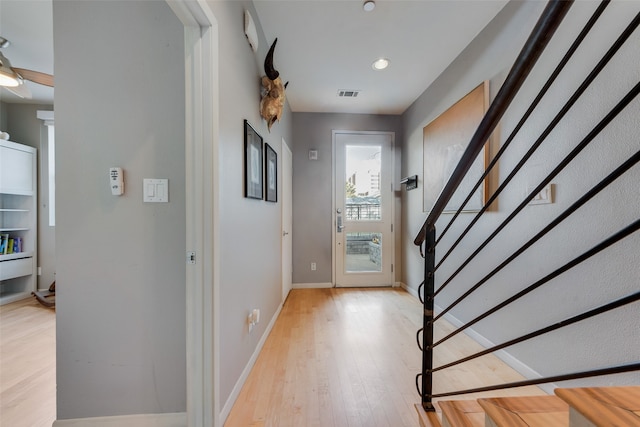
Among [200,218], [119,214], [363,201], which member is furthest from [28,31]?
[363,201]

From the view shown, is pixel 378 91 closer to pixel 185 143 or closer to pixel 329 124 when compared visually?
pixel 329 124

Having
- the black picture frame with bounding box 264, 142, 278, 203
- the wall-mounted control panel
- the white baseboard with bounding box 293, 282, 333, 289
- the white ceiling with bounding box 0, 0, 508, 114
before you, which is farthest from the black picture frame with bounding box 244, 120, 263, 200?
the white baseboard with bounding box 293, 282, 333, 289

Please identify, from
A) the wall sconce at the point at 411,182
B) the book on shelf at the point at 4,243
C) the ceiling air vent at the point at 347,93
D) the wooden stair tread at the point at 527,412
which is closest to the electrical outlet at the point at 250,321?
the wooden stair tread at the point at 527,412

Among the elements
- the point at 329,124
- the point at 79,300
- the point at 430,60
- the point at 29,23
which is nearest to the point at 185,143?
the point at 79,300

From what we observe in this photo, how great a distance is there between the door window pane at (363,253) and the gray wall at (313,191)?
1.01ft

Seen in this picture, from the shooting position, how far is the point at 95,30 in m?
1.31

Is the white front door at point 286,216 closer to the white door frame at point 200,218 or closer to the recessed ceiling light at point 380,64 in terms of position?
Answer: the recessed ceiling light at point 380,64

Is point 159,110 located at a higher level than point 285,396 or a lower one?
higher

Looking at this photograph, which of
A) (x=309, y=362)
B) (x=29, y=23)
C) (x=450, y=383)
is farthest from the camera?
(x=29, y=23)

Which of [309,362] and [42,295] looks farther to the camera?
[42,295]

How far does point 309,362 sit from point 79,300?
1.42m

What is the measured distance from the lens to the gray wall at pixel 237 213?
137cm

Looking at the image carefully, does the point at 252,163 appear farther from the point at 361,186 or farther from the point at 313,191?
the point at 361,186

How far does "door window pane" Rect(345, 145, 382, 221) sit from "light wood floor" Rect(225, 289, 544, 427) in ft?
4.89
